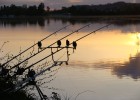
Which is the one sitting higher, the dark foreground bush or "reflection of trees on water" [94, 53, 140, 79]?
the dark foreground bush

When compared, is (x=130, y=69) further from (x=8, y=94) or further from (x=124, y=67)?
(x=8, y=94)

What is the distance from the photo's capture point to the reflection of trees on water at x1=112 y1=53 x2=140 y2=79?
1574 cm

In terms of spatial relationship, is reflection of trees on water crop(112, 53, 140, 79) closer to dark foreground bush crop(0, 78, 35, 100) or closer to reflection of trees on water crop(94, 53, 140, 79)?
reflection of trees on water crop(94, 53, 140, 79)

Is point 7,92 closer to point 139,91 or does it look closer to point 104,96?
point 104,96

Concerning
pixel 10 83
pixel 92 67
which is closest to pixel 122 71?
pixel 92 67

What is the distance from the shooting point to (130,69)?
57.7ft

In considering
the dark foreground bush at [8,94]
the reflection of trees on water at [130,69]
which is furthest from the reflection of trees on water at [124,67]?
the dark foreground bush at [8,94]

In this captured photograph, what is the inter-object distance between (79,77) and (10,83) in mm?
7660

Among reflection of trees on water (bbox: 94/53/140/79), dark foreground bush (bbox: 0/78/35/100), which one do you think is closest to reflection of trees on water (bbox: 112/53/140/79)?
A: reflection of trees on water (bbox: 94/53/140/79)

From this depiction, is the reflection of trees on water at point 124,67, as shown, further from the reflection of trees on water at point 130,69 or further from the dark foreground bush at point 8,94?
the dark foreground bush at point 8,94

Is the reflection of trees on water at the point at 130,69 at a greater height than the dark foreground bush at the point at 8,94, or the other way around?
the dark foreground bush at the point at 8,94

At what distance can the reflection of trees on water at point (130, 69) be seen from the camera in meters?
15.7

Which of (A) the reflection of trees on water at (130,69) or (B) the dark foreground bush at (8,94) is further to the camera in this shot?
(A) the reflection of trees on water at (130,69)

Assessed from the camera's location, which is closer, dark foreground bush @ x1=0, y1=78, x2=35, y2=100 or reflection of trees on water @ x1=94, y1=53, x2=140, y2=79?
dark foreground bush @ x1=0, y1=78, x2=35, y2=100
